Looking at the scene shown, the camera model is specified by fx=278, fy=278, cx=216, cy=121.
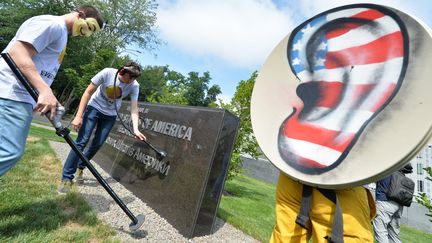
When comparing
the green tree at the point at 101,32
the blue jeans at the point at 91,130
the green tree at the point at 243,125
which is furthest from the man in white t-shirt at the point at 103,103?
the green tree at the point at 101,32

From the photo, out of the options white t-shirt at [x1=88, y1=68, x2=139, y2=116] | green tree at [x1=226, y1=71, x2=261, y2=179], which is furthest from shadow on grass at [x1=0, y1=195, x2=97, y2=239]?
green tree at [x1=226, y1=71, x2=261, y2=179]

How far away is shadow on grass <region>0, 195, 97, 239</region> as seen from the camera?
227 centimetres

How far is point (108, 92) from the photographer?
3.90 meters

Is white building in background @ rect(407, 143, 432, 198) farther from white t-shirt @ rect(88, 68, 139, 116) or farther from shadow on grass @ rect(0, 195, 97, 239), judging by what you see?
shadow on grass @ rect(0, 195, 97, 239)

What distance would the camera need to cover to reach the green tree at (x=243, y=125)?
27.6 feet

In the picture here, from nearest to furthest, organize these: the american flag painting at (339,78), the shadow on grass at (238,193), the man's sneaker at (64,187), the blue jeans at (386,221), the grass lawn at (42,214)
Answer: the american flag painting at (339,78) → the grass lawn at (42,214) → the man's sneaker at (64,187) → the blue jeans at (386,221) → the shadow on grass at (238,193)

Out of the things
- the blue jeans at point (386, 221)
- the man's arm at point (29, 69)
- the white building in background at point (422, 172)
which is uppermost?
the white building in background at point (422, 172)

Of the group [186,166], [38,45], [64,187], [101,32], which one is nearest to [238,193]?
[186,166]

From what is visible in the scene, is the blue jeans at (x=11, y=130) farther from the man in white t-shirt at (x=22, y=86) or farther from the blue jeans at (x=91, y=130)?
the blue jeans at (x=91, y=130)

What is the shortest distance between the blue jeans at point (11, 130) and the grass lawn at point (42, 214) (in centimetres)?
63

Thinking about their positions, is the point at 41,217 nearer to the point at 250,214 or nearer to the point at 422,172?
the point at 250,214

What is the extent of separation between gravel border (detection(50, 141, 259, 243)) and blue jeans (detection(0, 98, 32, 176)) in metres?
1.20

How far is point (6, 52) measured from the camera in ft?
6.23

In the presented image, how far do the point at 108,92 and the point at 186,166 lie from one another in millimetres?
1574
